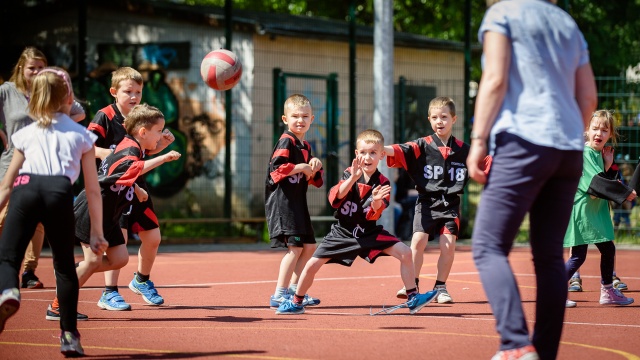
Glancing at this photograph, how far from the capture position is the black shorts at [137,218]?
849 cm

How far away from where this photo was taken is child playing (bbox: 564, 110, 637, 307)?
8.94 m

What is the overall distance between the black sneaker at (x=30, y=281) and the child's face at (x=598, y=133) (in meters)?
5.42

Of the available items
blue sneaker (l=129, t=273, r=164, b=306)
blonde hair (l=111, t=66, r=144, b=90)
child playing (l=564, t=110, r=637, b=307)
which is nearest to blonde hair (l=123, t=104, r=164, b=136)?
blonde hair (l=111, t=66, r=144, b=90)

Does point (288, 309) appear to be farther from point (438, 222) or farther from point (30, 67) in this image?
point (30, 67)

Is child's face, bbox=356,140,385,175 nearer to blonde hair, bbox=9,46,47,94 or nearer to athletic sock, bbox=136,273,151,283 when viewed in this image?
athletic sock, bbox=136,273,151,283

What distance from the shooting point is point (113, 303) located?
8.26m

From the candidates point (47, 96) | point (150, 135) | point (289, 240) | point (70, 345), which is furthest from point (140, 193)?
point (70, 345)

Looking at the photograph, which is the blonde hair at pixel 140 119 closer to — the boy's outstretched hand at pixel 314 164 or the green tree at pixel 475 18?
the boy's outstretched hand at pixel 314 164

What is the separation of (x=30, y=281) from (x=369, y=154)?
153 inches

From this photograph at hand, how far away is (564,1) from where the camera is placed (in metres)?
19.5

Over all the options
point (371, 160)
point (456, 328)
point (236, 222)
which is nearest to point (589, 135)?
point (371, 160)

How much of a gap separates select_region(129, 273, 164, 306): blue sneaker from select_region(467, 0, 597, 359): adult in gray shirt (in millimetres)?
4136

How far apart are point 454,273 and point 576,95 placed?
6.44 metres

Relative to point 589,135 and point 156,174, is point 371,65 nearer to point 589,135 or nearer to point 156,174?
point 156,174
